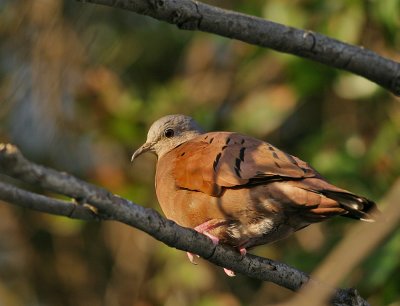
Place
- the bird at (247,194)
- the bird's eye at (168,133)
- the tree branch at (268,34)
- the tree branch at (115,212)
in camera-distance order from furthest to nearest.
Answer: the bird's eye at (168,133) → the bird at (247,194) → the tree branch at (268,34) → the tree branch at (115,212)

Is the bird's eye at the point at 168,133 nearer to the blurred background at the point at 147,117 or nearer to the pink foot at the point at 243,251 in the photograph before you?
the blurred background at the point at 147,117

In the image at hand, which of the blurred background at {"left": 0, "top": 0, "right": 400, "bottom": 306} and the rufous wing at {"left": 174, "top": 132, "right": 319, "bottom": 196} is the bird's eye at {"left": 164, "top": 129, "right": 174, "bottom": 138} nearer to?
the blurred background at {"left": 0, "top": 0, "right": 400, "bottom": 306}

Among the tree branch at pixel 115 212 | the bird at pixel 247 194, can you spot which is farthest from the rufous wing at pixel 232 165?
the tree branch at pixel 115 212

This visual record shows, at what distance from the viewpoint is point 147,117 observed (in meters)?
6.49

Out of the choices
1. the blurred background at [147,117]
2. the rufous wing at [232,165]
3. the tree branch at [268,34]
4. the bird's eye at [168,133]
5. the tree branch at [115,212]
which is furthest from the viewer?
the blurred background at [147,117]

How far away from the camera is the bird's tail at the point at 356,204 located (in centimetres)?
348

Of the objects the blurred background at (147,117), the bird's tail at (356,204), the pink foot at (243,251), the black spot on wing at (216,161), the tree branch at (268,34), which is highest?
→ the tree branch at (268,34)

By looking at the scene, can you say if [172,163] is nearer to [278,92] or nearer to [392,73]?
[392,73]

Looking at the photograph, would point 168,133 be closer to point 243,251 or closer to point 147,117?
point 147,117

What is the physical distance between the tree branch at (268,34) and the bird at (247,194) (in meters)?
0.52

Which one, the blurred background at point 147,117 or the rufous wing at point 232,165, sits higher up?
the rufous wing at point 232,165

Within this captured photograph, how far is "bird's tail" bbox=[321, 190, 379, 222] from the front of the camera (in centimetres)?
348

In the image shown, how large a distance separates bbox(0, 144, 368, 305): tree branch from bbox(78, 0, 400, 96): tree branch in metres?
0.90

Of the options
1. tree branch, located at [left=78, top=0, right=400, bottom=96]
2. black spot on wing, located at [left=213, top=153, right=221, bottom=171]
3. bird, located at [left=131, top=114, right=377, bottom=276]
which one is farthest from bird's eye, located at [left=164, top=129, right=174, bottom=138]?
tree branch, located at [left=78, top=0, right=400, bottom=96]
